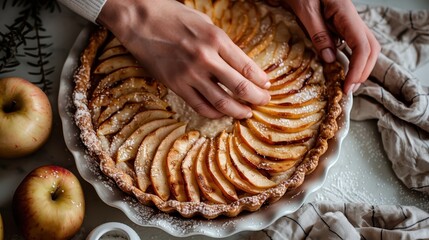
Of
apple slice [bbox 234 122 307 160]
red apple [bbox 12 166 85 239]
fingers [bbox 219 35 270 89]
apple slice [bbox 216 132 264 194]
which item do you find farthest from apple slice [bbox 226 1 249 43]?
red apple [bbox 12 166 85 239]

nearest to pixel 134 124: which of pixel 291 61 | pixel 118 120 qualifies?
pixel 118 120

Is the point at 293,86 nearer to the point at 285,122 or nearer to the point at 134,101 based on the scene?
the point at 285,122

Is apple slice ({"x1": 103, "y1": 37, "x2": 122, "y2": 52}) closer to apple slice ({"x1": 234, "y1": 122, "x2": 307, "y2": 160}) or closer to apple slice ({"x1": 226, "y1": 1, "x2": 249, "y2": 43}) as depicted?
apple slice ({"x1": 226, "y1": 1, "x2": 249, "y2": 43})

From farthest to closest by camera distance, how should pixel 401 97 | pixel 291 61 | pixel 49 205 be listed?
pixel 401 97, pixel 291 61, pixel 49 205

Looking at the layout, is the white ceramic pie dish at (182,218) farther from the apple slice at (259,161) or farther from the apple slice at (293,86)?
the apple slice at (293,86)

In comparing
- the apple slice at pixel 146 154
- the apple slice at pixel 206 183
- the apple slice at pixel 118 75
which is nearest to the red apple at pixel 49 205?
the apple slice at pixel 146 154
